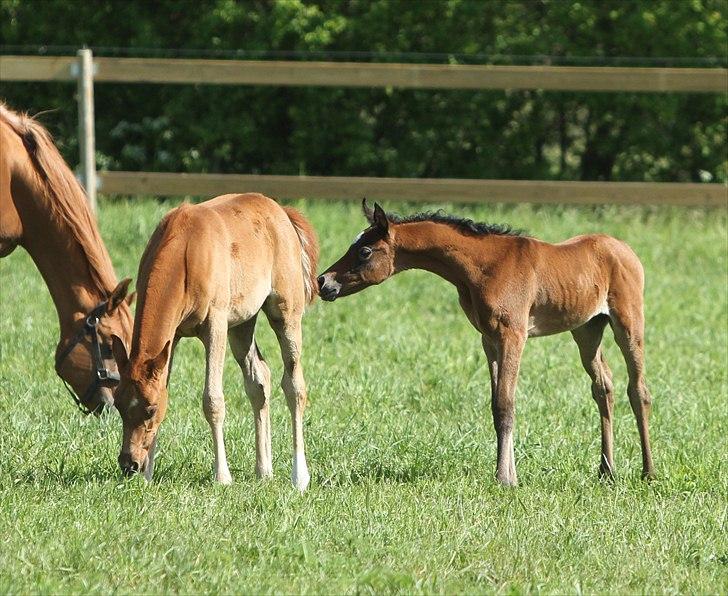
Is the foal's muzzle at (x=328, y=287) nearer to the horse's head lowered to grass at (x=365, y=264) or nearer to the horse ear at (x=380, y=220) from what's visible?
the horse's head lowered to grass at (x=365, y=264)

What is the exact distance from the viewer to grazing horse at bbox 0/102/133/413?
6672 mm

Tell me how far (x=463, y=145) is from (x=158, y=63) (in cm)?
536

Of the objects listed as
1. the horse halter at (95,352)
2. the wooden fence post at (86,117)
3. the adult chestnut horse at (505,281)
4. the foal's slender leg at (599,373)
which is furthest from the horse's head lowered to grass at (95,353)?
the wooden fence post at (86,117)

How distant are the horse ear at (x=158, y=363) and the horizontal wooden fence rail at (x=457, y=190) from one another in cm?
661

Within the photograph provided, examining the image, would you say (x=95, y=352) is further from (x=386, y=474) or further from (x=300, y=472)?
(x=386, y=474)

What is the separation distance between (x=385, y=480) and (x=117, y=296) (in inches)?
66.0

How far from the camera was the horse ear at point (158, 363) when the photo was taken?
538 centimetres

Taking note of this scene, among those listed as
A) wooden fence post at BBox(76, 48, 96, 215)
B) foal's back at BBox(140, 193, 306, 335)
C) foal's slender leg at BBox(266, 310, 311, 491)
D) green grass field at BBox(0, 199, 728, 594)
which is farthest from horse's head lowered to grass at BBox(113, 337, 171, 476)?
wooden fence post at BBox(76, 48, 96, 215)

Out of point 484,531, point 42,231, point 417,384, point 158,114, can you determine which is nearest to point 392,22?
point 158,114

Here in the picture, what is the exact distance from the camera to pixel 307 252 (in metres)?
6.50

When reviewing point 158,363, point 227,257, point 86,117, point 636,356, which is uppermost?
point 227,257

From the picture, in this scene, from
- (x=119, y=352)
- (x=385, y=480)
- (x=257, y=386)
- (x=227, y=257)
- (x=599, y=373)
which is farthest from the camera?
(x=599, y=373)

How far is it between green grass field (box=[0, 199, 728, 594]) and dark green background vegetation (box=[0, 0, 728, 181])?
5.76 m

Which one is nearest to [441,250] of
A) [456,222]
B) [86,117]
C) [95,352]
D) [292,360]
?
[456,222]
